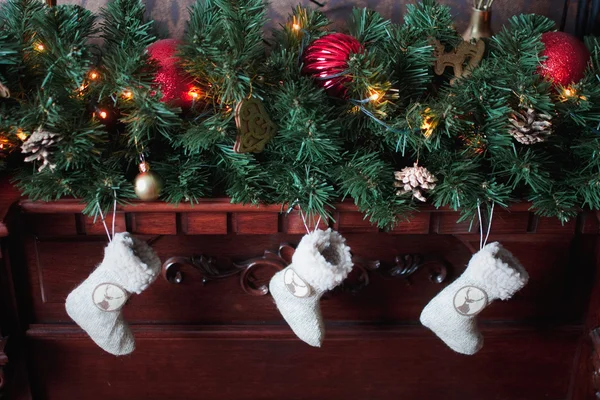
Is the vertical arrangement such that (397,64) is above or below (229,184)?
above

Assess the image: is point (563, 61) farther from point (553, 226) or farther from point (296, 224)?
point (296, 224)

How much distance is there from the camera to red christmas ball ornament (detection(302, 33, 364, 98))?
34.7 inches

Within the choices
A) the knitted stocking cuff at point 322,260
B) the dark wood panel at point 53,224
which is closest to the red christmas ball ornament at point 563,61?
the knitted stocking cuff at point 322,260

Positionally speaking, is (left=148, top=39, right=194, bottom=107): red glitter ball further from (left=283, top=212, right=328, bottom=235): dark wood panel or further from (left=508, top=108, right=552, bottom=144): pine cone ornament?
(left=508, top=108, right=552, bottom=144): pine cone ornament

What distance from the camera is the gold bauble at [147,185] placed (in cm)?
86

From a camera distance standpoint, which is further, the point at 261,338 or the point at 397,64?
the point at 261,338

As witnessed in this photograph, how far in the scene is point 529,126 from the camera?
0.85 m

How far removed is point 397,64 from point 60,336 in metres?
0.83

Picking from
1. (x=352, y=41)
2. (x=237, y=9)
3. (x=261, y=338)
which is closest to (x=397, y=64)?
(x=352, y=41)

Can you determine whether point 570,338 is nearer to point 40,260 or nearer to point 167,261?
point 167,261

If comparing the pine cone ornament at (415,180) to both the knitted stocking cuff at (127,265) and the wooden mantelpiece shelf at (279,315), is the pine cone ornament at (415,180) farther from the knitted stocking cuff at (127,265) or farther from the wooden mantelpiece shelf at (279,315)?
the knitted stocking cuff at (127,265)

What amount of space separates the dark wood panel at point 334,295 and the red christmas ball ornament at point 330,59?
0.99ft

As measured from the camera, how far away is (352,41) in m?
0.91

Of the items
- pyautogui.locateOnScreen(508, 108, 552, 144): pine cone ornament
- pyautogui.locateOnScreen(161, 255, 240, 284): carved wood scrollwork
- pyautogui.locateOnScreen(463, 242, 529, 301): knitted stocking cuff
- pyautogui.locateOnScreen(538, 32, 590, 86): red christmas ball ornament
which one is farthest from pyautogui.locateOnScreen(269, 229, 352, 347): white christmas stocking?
pyautogui.locateOnScreen(538, 32, 590, 86): red christmas ball ornament
